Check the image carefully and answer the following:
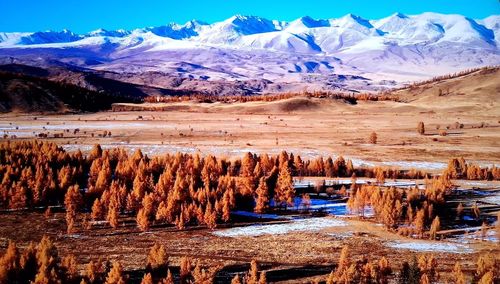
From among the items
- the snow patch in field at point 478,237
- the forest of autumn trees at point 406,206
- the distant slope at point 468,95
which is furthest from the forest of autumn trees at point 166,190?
the distant slope at point 468,95

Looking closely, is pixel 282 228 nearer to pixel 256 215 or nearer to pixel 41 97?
pixel 256 215

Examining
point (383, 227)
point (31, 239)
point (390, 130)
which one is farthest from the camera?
point (390, 130)

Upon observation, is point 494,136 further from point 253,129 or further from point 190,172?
point 190,172

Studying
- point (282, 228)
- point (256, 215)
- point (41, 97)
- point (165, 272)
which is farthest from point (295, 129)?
point (165, 272)

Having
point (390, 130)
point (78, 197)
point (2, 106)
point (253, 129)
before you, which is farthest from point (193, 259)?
point (2, 106)

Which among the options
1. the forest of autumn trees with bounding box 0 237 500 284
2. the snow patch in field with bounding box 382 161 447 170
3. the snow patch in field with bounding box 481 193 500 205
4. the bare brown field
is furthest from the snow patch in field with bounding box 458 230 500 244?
the bare brown field

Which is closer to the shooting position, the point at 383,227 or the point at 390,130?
A: the point at 383,227

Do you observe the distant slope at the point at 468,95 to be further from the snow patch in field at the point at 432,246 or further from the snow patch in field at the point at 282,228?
the snow patch in field at the point at 432,246

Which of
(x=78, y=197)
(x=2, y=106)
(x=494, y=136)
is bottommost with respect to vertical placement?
(x=78, y=197)
